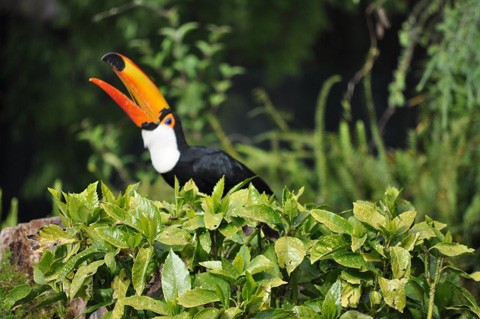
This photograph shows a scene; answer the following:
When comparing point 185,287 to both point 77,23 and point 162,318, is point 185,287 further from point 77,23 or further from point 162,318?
point 77,23

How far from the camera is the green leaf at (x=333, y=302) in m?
2.44

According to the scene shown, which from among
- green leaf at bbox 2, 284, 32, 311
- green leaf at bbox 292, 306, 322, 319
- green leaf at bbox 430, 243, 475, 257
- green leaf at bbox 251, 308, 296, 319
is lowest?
green leaf at bbox 292, 306, 322, 319

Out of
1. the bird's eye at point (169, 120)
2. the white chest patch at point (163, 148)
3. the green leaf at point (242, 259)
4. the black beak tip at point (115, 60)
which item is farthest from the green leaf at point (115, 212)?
the bird's eye at point (169, 120)

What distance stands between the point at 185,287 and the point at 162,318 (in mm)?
96

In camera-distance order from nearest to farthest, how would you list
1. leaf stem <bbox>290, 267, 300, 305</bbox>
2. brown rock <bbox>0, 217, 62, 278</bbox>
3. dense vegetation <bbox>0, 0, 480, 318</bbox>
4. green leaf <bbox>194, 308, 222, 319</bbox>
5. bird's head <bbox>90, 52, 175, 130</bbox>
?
green leaf <bbox>194, 308, 222, 319</bbox> → leaf stem <bbox>290, 267, 300, 305</bbox> → brown rock <bbox>0, 217, 62, 278</bbox> → bird's head <bbox>90, 52, 175, 130</bbox> → dense vegetation <bbox>0, 0, 480, 318</bbox>

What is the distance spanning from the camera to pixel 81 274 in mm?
2480

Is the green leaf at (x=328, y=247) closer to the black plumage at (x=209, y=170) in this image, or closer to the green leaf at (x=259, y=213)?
the green leaf at (x=259, y=213)

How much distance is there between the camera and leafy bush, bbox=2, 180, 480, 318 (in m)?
2.43

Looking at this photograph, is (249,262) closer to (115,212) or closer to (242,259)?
(242,259)

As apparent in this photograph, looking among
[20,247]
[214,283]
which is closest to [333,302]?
[214,283]

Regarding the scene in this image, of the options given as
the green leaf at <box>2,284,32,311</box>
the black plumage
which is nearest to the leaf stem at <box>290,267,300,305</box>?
the green leaf at <box>2,284,32,311</box>

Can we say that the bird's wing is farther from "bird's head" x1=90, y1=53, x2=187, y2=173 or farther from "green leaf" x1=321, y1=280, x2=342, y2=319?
"green leaf" x1=321, y1=280, x2=342, y2=319

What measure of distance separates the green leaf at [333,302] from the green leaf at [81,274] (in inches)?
22.3

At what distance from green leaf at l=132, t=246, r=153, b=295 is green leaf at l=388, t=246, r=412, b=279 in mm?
596
